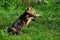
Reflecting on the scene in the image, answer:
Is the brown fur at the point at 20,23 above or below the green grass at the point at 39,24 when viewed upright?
above

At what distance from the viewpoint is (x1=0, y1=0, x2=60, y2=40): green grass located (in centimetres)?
843

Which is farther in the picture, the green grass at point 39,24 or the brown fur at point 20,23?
the brown fur at point 20,23

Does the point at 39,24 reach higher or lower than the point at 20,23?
lower

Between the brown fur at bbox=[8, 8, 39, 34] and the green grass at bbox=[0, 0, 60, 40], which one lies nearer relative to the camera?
the green grass at bbox=[0, 0, 60, 40]

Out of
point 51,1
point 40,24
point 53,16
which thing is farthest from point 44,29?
point 51,1

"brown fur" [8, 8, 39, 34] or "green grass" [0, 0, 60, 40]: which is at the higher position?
"brown fur" [8, 8, 39, 34]

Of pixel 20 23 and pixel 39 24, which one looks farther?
pixel 39 24

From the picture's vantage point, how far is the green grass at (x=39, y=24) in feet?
27.7

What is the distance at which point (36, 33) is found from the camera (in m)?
8.84

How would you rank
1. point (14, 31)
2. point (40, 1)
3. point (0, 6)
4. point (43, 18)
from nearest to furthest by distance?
point (14, 31)
point (43, 18)
point (0, 6)
point (40, 1)

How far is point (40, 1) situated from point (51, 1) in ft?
2.71

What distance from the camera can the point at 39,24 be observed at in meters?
10.0

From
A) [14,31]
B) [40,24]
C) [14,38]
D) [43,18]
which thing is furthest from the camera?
[43,18]

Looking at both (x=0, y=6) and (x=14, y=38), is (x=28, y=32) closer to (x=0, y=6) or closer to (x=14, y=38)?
(x=14, y=38)
